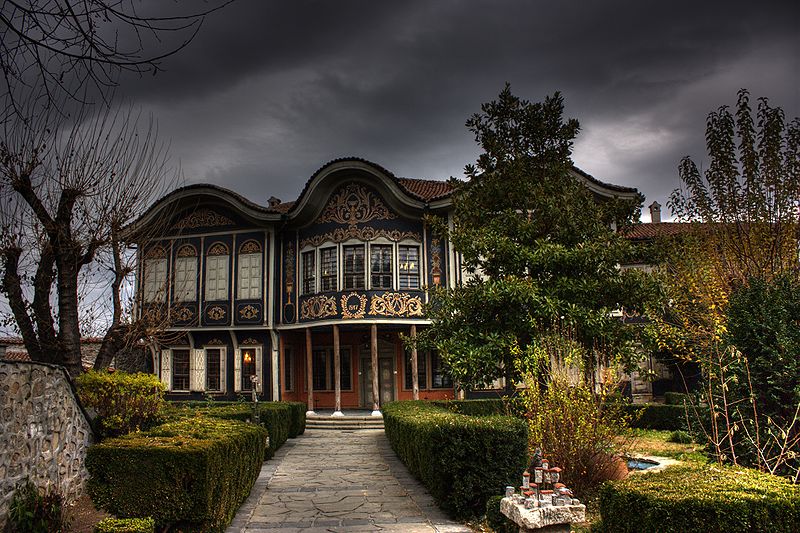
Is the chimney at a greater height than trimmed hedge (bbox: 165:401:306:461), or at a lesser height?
greater

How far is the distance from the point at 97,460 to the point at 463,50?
5790mm

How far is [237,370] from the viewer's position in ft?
72.7

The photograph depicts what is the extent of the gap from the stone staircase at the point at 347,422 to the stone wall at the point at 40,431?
12.6 m

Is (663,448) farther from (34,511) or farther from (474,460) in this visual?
(34,511)

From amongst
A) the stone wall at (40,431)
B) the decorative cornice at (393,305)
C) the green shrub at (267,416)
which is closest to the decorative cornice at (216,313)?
the decorative cornice at (393,305)

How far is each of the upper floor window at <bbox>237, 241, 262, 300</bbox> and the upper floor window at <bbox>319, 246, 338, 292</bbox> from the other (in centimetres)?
250

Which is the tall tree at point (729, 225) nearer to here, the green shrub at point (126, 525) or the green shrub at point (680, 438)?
the green shrub at point (680, 438)

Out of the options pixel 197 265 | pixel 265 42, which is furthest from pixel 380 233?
pixel 265 42

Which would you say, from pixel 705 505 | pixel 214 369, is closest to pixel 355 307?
pixel 214 369

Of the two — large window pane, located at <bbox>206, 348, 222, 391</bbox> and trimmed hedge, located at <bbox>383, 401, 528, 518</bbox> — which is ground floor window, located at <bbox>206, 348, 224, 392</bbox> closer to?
large window pane, located at <bbox>206, 348, 222, 391</bbox>

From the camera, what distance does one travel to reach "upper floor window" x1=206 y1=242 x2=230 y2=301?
73.3 ft

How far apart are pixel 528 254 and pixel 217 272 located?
1462 centimetres

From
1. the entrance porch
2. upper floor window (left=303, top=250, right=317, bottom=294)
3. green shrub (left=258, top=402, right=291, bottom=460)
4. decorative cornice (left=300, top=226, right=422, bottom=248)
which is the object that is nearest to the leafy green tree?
green shrub (left=258, top=402, right=291, bottom=460)

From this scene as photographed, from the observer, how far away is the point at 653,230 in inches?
997
